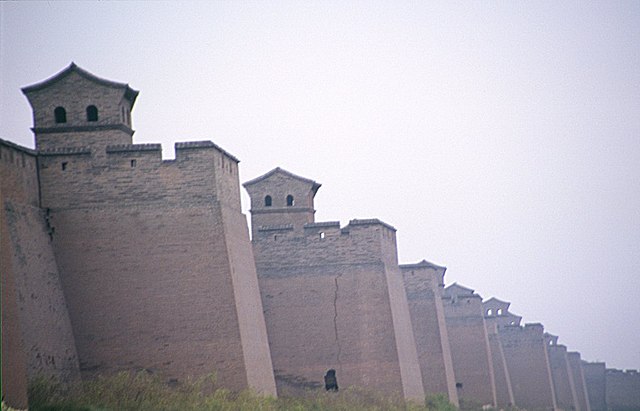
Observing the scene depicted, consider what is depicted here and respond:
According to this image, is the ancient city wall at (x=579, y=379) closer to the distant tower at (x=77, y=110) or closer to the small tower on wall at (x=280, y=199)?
the small tower on wall at (x=280, y=199)

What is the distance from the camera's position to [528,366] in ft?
186

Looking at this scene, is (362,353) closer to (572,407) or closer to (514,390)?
(514,390)

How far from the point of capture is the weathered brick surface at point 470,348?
148 feet

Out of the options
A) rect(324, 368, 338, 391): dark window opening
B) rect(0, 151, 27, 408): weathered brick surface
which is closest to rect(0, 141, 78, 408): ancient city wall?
rect(0, 151, 27, 408): weathered brick surface

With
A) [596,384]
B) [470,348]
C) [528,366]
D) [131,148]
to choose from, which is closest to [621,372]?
[596,384]

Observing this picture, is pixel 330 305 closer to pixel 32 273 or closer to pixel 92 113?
pixel 92 113

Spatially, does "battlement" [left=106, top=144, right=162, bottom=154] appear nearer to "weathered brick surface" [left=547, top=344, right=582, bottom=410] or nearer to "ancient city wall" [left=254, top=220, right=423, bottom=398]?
"ancient city wall" [left=254, top=220, right=423, bottom=398]

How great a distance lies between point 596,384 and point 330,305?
52.2m

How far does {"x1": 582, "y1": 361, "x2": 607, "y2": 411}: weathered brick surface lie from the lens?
77.3m

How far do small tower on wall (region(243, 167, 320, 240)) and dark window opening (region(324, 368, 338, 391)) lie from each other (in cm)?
541

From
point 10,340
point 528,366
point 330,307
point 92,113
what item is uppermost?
point 92,113

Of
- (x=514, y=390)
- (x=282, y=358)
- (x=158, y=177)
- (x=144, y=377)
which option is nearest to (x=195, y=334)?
(x=144, y=377)

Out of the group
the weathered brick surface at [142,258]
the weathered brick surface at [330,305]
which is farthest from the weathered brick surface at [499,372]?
the weathered brick surface at [142,258]

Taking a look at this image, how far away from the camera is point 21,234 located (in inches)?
864
